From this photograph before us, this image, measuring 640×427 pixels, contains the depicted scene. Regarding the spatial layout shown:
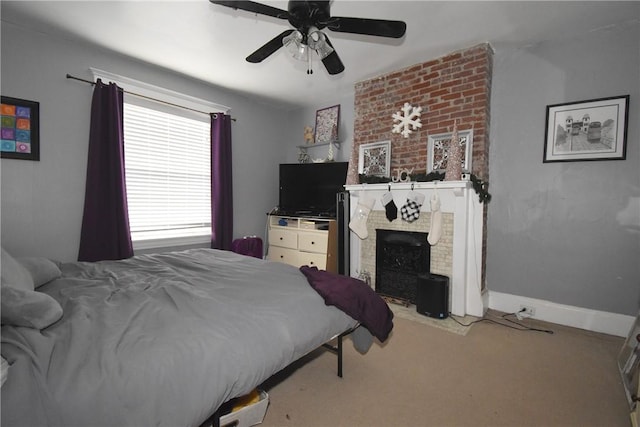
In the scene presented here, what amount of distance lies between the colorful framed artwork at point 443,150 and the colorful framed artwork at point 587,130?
623 mm

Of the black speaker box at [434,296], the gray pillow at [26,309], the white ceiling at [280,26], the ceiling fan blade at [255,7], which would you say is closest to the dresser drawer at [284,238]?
the black speaker box at [434,296]

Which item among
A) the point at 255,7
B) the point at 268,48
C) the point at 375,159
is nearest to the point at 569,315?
the point at 375,159

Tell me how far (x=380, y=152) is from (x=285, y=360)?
2761 mm

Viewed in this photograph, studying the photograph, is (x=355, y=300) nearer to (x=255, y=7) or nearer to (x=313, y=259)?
(x=255, y=7)

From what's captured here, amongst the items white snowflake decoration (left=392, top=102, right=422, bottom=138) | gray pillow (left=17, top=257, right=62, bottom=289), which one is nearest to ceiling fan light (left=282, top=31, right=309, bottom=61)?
white snowflake decoration (left=392, top=102, right=422, bottom=138)

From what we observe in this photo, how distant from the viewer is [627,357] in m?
1.94

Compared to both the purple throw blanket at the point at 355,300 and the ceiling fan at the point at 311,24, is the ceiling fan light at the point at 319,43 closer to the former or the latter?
the ceiling fan at the point at 311,24

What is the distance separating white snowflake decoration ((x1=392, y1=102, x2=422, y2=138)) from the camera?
3174 millimetres

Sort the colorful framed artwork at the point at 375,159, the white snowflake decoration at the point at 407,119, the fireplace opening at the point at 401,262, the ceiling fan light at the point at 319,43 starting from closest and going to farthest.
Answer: the ceiling fan light at the point at 319,43
the fireplace opening at the point at 401,262
the white snowflake decoration at the point at 407,119
the colorful framed artwork at the point at 375,159

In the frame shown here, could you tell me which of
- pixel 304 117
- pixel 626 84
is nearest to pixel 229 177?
pixel 304 117

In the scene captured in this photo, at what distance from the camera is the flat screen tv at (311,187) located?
382cm

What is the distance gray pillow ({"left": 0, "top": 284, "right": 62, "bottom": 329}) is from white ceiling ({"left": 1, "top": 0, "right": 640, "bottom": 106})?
84.7 inches

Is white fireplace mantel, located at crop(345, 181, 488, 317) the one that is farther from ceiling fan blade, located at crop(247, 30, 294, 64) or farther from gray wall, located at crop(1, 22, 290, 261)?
gray wall, located at crop(1, 22, 290, 261)

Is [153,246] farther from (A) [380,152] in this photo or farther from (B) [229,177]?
(A) [380,152]
